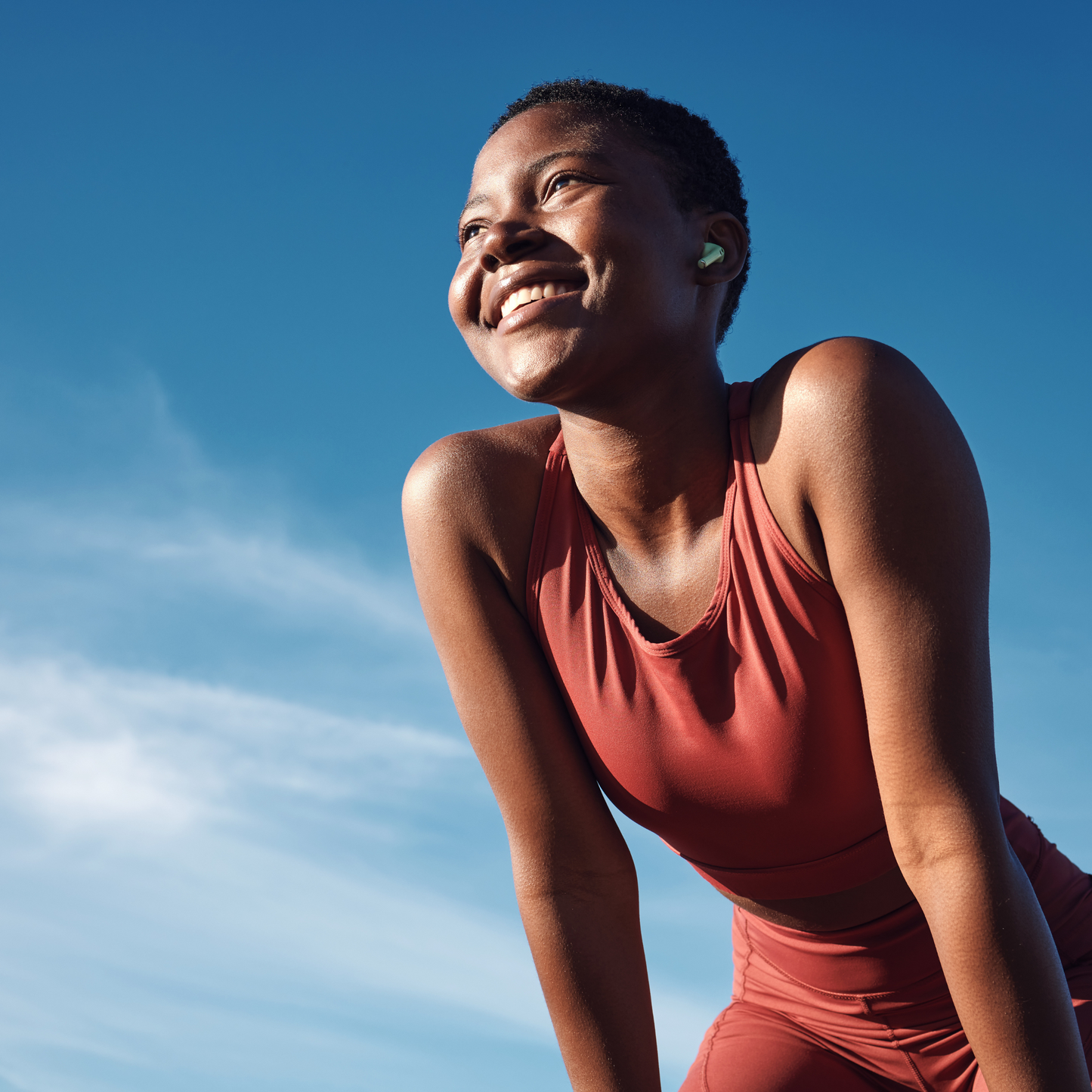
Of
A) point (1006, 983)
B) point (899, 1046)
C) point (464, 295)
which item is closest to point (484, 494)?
point (464, 295)

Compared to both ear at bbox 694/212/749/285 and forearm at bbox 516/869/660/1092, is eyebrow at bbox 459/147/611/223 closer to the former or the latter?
ear at bbox 694/212/749/285

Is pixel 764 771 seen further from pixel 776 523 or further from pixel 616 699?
pixel 776 523

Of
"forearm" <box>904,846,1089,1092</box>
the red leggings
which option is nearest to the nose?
"forearm" <box>904,846,1089,1092</box>

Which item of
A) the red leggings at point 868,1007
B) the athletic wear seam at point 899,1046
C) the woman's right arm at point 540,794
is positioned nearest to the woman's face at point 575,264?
the woman's right arm at point 540,794

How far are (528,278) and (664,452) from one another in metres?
0.50

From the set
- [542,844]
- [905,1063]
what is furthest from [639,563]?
[905,1063]

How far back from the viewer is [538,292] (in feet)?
8.47

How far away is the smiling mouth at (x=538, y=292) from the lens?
8.42 feet

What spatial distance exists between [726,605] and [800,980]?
112 cm

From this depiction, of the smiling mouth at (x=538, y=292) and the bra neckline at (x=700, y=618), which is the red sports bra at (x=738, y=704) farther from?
the smiling mouth at (x=538, y=292)

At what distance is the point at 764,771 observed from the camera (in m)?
2.57

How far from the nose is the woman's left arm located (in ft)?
2.32

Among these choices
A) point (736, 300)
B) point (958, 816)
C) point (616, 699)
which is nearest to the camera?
point (958, 816)

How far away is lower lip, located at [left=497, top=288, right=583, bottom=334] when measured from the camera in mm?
2543
